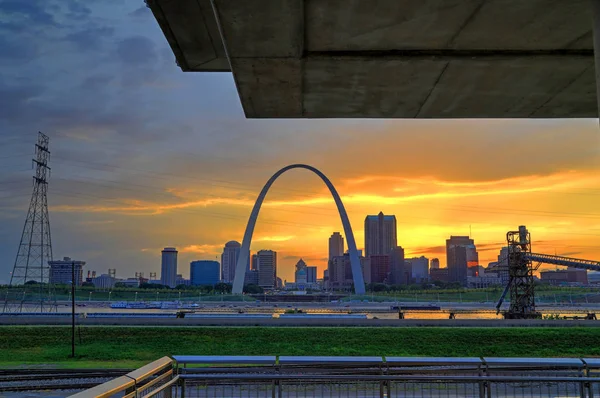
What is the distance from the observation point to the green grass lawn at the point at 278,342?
33.9 m

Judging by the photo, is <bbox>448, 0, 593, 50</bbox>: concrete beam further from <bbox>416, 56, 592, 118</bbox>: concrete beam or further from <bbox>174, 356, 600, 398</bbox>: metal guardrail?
<bbox>174, 356, 600, 398</bbox>: metal guardrail

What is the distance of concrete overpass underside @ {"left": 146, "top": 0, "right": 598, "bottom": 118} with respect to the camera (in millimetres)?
5754

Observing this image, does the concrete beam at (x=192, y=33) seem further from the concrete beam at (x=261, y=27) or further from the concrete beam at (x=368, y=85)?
the concrete beam at (x=368, y=85)

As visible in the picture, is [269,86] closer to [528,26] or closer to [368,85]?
[368,85]

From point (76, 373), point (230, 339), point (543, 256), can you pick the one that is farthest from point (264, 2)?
point (543, 256)

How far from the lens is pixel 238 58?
6.54 meters

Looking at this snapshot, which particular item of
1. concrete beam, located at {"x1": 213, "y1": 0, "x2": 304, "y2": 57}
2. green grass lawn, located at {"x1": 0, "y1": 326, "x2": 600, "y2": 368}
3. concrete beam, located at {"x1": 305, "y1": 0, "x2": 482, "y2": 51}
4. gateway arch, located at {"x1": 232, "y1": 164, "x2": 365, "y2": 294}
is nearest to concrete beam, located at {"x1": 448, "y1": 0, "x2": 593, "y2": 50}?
concrete beam, located at {"x1": 305, "y1": 0, "x2": 482, "y2": 51}

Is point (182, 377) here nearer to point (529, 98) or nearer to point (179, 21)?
point (179, 21)

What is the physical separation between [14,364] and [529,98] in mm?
31527

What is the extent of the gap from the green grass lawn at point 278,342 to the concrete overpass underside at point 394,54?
86.1ft

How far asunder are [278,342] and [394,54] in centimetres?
3153

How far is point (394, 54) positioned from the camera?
6969 millimetres

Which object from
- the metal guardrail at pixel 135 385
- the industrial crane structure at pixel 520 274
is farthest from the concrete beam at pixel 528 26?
the industrial crane structure at pixel 520 274

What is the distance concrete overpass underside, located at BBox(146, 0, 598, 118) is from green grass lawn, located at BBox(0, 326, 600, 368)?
1034 inches
